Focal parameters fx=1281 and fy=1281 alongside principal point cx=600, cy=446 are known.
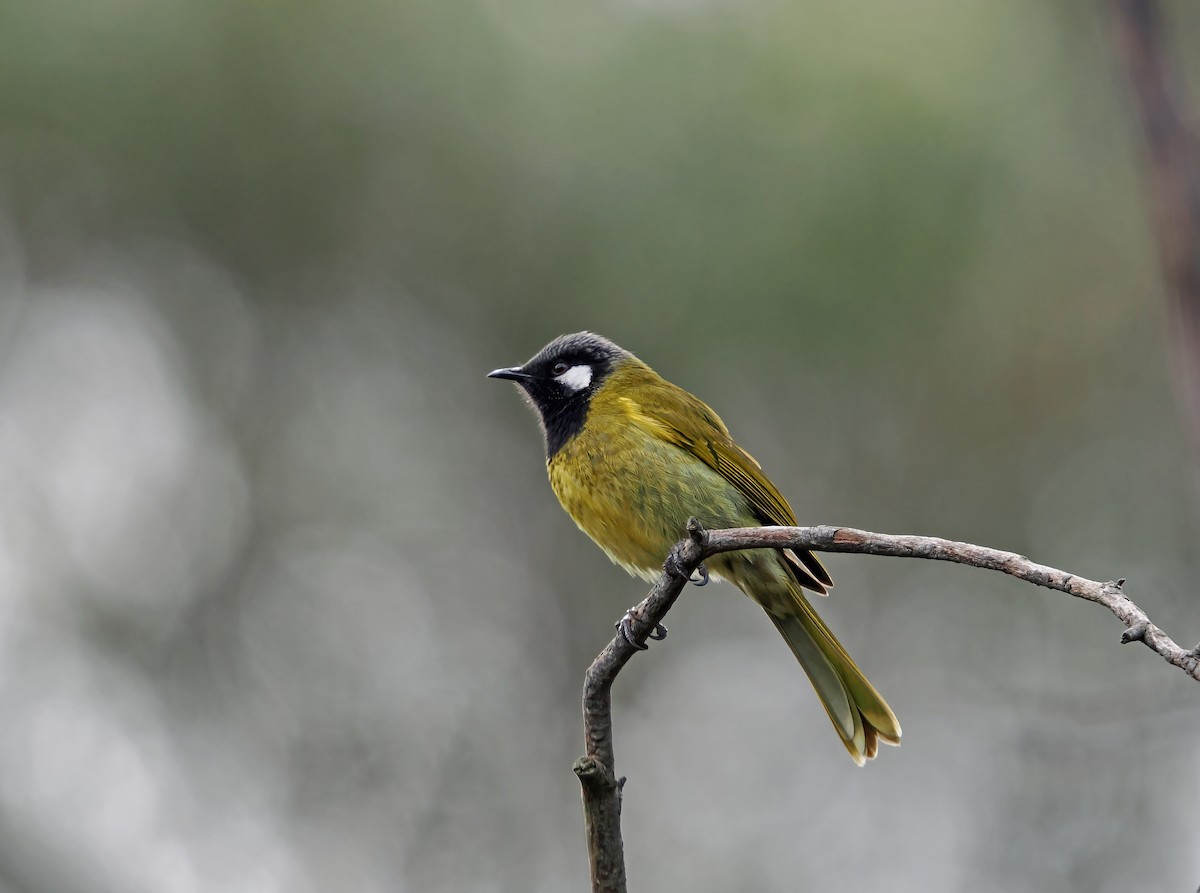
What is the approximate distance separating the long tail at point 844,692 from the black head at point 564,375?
1.24 metres

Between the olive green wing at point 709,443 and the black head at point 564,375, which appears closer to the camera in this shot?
the olive green wing at point 709,443

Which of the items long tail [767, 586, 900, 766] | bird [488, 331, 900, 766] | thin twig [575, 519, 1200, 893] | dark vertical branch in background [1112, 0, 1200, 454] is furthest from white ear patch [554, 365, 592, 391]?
dark vertical branch in background [1112, 0, 1200, 454]

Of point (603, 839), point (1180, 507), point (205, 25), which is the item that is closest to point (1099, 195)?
point (1180, 507)

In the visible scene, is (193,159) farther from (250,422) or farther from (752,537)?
(752,537)

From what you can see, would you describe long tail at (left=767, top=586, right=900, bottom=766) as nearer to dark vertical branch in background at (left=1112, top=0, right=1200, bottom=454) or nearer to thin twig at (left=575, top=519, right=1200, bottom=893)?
thin twig at (left=575, top=519, right=1200, bottom=893)

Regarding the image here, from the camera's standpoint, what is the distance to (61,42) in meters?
7.37

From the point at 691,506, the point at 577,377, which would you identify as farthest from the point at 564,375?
the point at 691,506

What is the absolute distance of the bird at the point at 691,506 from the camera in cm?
490

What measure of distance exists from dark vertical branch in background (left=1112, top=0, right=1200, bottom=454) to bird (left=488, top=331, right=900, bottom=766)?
333 cm

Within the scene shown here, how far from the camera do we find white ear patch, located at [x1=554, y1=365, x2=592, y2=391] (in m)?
5.74

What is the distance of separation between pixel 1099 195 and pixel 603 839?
20.0 feet

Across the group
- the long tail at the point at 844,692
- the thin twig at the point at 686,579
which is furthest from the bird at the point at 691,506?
the thin twig at the point at 686,579

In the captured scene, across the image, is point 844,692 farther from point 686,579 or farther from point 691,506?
point 686,579

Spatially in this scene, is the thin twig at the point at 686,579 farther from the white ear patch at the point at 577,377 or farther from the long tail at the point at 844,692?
the white ear patch at the point at 577,377
